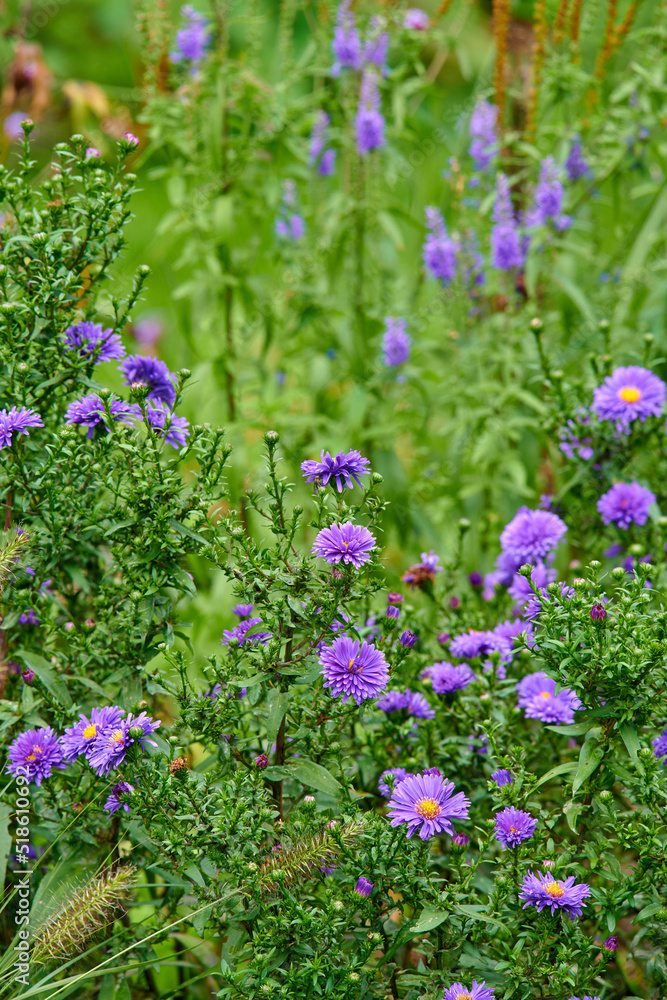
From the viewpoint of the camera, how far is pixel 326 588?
42.8 inches

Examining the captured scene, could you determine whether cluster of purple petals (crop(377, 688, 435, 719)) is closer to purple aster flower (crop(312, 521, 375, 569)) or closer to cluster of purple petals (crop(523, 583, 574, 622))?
cluster of purple petals (crop(523, 583, 574, 622))

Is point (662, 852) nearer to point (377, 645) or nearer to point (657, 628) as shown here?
point (657, 628)

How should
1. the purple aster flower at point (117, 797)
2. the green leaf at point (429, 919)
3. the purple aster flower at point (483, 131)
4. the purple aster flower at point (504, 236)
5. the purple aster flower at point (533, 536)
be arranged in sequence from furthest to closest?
the purple aster flower at point (483, 131) → the purple aster flower at point (504, 236) → the purple aster flower at point (533, 536) → the purple aster flower at point (117, 797) → the green leaf at point (429, 919)

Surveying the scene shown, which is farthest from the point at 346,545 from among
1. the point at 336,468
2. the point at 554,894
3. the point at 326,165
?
the point at 326,165

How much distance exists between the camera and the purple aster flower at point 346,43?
2197 mm

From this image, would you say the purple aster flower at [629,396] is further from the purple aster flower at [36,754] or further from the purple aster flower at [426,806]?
the purple aster flower at [36,754]

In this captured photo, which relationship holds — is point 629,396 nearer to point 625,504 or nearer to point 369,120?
point 625,504

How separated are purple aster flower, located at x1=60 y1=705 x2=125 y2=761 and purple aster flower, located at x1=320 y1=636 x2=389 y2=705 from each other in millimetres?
276

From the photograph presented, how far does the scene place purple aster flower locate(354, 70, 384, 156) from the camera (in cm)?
213

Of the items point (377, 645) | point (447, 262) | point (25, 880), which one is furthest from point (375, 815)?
point (447, 262)

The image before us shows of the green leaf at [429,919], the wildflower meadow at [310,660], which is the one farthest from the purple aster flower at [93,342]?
the green leaf at [429,919]

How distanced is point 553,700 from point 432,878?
0.31 metres

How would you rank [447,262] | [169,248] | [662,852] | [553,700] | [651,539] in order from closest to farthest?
[662,852]
[553,700]
[651,539]
[447,262]
[169,248]

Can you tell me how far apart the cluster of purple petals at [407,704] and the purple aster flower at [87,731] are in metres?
0.39
